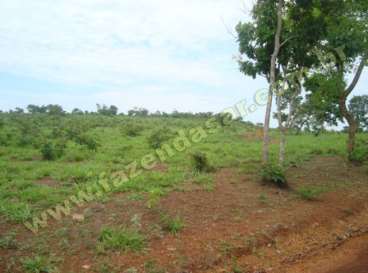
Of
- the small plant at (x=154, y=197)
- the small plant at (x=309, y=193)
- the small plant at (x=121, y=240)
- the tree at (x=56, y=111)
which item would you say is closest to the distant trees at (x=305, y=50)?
the small plant at (x=309, y=193)

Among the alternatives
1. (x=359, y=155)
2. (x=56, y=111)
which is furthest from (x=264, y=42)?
(x=56, y=111)

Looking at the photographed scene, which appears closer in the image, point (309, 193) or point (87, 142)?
point (309, 193)

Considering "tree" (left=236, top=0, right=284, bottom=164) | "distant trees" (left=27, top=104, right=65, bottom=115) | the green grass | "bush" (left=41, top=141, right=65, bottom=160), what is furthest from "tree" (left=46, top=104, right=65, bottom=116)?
"tree" (left=236, top=0, right=284, bottom=164)

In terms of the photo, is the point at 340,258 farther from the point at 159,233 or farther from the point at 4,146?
the point at 4,146

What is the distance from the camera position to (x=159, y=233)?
6.08 metres

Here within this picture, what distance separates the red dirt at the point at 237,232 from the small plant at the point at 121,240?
0.44ft

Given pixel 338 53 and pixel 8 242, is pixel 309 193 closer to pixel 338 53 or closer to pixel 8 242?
pixel 338 53

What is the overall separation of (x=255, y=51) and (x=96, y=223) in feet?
20.2

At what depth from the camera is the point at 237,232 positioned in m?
6.36

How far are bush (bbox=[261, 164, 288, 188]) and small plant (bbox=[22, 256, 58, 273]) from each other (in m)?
5.26

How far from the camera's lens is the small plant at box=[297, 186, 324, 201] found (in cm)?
827

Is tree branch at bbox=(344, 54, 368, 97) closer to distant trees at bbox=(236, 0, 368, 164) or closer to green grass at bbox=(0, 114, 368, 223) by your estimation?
distant trees at bbox=(236, 0, 368, 164)

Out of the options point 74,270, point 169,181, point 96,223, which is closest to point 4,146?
point 169,181

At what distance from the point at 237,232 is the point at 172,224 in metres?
1.08
